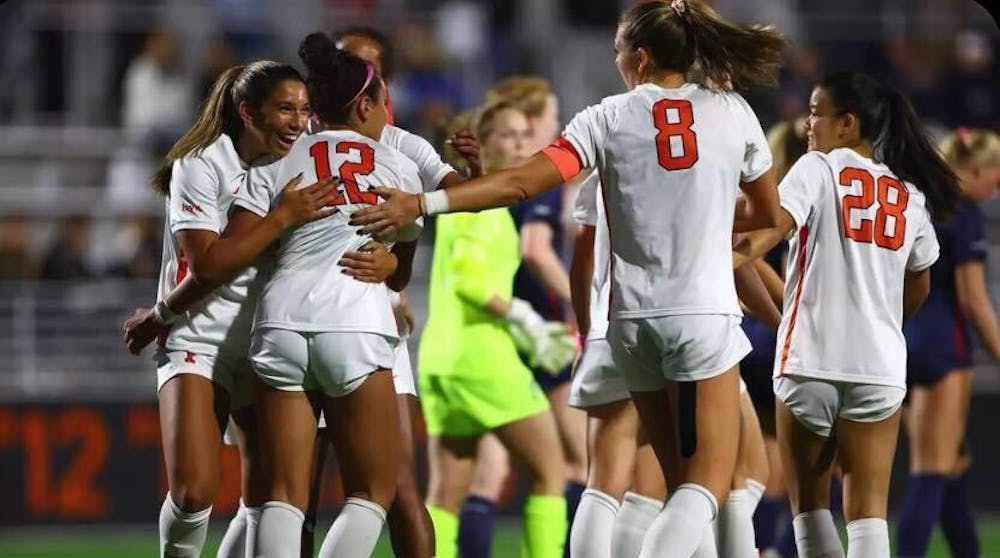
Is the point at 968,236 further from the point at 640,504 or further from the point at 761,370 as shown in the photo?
the point at 640,504

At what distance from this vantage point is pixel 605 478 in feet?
18.8

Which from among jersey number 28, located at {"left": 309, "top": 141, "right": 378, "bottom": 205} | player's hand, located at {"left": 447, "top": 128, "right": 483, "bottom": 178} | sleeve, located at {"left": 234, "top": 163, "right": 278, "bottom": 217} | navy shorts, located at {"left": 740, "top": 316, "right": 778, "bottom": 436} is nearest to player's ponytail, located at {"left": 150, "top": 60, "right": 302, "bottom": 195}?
sleeve, located at {"left": 234, "top": 163, "right": 278, "bottom": 217}

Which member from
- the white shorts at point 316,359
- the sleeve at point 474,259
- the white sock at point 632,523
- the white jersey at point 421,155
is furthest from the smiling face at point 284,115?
the sleeve at point 474,259

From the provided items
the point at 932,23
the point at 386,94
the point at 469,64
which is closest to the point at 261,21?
the point at 469,64

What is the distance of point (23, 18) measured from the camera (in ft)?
45.3

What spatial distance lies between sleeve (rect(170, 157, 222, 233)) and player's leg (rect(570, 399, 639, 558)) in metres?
1.41

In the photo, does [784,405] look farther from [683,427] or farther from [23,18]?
[23,18]

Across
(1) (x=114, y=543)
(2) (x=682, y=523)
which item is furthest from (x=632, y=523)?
(1) (x=114, y=543)

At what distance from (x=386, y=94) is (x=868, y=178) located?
154cm

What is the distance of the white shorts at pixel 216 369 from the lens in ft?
17.8

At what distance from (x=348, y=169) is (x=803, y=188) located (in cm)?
144

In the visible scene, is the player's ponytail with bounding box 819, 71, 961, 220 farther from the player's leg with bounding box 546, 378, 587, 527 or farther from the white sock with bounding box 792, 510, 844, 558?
the player's leg with bounding box 546, 378, 587, 527

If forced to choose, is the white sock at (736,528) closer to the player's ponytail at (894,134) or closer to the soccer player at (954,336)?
the player's ponytail at (894,134)

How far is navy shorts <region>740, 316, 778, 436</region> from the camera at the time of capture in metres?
6.76
